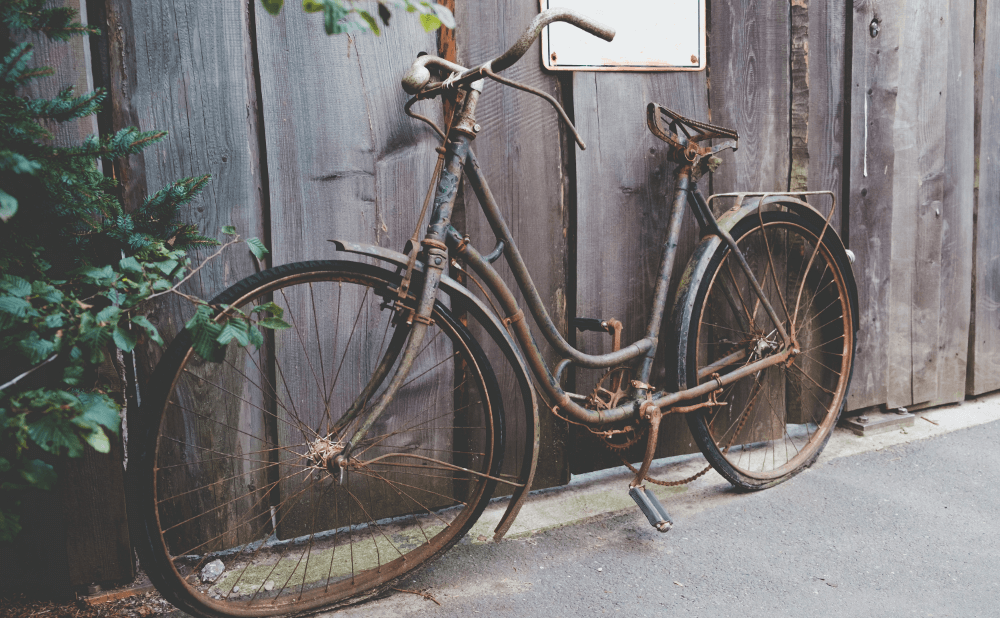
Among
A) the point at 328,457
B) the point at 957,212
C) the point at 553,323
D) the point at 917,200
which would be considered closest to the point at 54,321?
the point at 328,457

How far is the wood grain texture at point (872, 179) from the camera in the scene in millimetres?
2629

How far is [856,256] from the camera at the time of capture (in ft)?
8.97

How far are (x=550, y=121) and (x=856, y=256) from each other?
154cm

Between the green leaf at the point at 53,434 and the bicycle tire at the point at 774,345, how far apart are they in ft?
5.82

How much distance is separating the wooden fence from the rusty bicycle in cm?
16

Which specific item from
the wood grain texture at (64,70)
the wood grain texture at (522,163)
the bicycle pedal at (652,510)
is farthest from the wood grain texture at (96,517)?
the bicycle pedal at (652,510)

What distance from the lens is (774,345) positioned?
7.88 ft

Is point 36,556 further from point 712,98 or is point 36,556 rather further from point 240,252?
point 712,98

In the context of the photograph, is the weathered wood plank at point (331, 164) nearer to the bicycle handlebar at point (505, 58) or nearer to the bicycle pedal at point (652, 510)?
the bicycle handlebar at point (505, 58)

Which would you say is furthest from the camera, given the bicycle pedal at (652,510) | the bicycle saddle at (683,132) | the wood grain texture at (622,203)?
the wood grain texture at (622,203)

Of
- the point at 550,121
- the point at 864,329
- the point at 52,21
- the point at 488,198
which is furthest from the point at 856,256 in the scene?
the point at 52,21

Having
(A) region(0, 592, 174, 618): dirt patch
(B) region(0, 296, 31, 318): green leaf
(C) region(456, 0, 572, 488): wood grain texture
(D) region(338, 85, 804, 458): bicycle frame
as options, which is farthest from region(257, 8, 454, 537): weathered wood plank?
(B) region(0, 296, 31, 318): green leaf

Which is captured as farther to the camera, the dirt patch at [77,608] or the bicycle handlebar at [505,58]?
the dirt patch at [77,608]

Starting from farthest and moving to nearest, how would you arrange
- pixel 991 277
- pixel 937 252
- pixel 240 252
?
pixel 991 277, pixel 937 252, pixel 240 252
